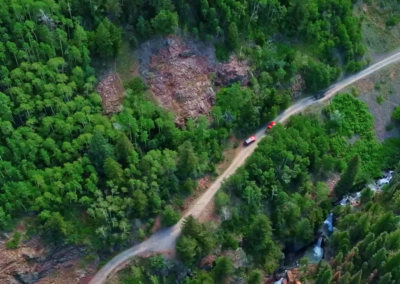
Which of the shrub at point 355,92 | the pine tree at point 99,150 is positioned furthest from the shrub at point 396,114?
the pine tree at point 99,150

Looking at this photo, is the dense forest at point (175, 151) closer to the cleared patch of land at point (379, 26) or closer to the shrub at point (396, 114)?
the shrub at point (396, 114)

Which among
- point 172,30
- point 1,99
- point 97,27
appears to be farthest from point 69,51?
point 172,30

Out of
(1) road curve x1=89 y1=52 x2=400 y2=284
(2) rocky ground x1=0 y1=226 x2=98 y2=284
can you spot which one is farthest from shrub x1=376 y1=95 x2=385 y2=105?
(2) rocky ground x1=0 y1=226 x2=98 y2=284

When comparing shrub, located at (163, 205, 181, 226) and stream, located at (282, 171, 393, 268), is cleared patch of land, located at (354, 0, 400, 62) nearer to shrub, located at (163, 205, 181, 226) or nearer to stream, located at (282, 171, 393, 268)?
stream, located at (282, 171, 393, 268)

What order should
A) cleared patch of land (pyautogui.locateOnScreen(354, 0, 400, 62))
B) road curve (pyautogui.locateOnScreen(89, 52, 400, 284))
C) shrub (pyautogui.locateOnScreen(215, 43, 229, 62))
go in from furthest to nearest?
cleared patch of land (pyautogui.locateOnScreen(354, 0, 400, 62)) < shrub (pyautogui.locateOnScreen(215, 43, 229, 62)) < road curve (pyautogui.locateOnScreen(89, 52, 400, 284))

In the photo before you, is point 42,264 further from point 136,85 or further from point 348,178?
Answer: point 348,178
